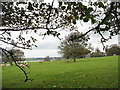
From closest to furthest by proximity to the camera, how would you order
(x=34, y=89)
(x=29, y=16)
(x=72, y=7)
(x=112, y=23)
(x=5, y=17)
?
(x=112, y=23) → (x=72, y=7) → (x=29, y=16) → (x=5, y=17) → (x=34, y=89)

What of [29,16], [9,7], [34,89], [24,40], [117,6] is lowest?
[34,89]

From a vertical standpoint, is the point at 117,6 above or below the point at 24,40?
above

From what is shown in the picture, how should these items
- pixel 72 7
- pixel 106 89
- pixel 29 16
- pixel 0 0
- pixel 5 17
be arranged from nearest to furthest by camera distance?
pixel 72 7, pixel 0 0, pixel 29 16, pixel 5 17, pixel 106 89

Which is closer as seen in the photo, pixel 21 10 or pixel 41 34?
pixel 41 34

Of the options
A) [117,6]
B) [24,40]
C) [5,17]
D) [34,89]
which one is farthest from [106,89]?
[117,6]

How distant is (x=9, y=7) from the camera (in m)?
3.88

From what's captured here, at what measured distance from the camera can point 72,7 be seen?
215cm

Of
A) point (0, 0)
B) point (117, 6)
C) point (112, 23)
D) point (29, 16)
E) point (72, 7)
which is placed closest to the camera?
point (117, 6)

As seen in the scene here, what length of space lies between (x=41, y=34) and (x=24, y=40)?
2.34ft

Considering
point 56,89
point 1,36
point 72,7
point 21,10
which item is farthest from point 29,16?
point 56,89

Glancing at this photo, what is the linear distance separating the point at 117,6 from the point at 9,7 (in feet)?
10.2

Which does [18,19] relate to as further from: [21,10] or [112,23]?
[112,23]

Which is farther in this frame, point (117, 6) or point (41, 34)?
point (41, 34)

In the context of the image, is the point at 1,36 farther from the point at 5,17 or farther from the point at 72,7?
the point at 72,7
